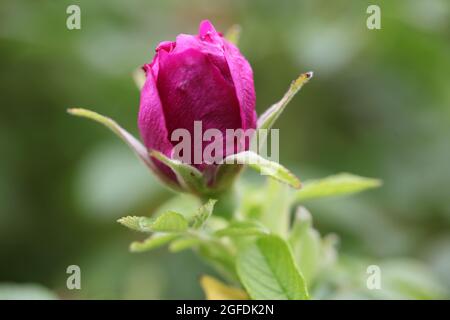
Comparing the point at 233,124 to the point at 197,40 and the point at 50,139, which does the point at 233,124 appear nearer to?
the point at 197,40

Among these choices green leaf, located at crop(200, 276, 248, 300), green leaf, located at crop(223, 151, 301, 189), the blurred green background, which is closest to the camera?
green leaf, located at crop(223, 151, 301, 189)

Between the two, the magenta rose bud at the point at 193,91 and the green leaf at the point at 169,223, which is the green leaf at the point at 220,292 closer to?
the green leaf at the point at 169,223

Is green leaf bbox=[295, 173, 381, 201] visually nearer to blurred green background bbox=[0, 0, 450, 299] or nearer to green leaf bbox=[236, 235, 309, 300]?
green leaf bbox=[236, 235, 309, 300]

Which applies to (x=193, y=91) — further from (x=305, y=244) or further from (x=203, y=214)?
(x=305, y=244)

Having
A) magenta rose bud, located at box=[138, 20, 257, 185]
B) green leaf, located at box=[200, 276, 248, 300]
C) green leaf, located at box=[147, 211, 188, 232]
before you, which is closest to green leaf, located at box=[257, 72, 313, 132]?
magenta rose bud, located at box=[138, 20, 257, 185]
